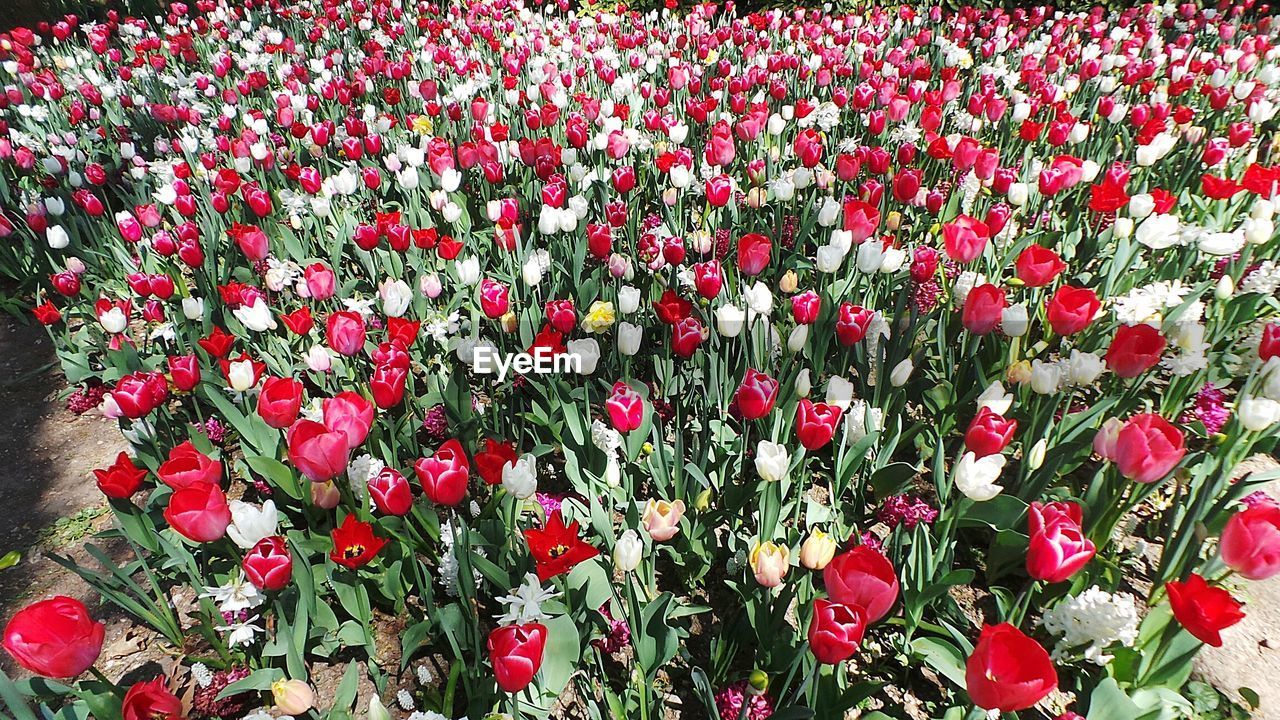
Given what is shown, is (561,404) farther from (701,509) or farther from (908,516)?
(908,516)

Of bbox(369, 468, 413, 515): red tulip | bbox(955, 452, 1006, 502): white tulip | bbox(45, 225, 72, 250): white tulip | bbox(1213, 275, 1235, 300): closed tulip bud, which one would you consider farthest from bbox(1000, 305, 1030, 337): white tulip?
bbox(45, 225, 72, 250): white tulip

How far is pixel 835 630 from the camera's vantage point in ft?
3.77

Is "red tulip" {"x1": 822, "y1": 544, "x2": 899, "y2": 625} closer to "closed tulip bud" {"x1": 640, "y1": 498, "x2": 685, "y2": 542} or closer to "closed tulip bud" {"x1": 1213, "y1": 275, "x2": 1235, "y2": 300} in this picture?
"closed tulip bud" {"x1": 640, "y1": 498, "x2": 685, "y2": 542}

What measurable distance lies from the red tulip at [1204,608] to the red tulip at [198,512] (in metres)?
1.85

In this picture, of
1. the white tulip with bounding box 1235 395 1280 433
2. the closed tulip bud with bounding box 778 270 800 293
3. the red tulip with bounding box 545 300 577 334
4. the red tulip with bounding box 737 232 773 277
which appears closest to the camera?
the white tulip with bounding box 1235 395 1280 433

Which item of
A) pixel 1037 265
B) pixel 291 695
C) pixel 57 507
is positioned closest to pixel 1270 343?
pixel 1037 265

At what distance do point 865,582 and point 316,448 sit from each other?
3.81ft

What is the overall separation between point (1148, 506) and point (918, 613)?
3.26 ft

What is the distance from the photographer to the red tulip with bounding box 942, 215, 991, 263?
2311 mm

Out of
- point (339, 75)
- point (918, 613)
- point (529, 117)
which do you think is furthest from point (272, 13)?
point (918, 613)

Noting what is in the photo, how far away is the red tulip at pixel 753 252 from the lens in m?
2.42

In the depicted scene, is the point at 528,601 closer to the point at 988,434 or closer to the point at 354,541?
the point at 354,541

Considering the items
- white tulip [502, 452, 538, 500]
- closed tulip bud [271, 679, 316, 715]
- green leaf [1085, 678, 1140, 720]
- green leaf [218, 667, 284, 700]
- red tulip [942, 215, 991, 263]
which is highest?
red tulip [942, 215, 991, 263]

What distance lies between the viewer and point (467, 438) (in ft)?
7.04
